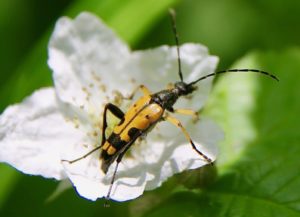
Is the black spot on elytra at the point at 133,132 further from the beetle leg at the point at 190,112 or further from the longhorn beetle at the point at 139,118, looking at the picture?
the beetle leg at the point at 190,112

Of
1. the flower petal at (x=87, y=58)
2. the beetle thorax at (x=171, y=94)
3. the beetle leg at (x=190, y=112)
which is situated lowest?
the beetle leg at (x=190, y=112)

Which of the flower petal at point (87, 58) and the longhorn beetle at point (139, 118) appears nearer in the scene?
the longhorn beetle at point (139, 118)

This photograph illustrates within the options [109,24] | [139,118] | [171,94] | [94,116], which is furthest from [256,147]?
[109,24]

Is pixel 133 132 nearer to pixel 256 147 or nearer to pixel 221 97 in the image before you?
pixel 256 147

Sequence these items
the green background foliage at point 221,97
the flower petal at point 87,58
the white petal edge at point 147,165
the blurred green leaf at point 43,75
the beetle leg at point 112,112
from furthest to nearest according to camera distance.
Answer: the blurred green leaf at point 43,75, the flower petal at point 87,58, the beetle leg at point 112,112, the green background foliage at point 221,97, the white petal edge at point 147,165

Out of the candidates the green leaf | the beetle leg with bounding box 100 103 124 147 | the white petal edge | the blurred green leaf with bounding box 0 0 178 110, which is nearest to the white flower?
the white petal edge

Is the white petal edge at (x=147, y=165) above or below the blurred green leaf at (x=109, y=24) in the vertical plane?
below

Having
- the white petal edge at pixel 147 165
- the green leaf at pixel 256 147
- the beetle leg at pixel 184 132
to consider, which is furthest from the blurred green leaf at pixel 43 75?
the beetle leg at pixel 184 132

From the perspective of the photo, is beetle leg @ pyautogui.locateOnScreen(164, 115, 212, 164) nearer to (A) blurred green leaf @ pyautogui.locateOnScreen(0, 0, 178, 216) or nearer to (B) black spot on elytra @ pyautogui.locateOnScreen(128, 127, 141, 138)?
(B) black spot on elytra @ pyautogui.locateOnScreen(128, 127, 141, 138)
